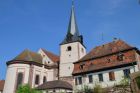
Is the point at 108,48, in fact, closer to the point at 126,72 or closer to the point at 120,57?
the point at 120,57

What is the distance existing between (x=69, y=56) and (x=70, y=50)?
6.33 ft

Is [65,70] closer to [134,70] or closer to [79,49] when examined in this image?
[79,49]

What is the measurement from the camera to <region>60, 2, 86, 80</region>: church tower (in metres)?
51.2

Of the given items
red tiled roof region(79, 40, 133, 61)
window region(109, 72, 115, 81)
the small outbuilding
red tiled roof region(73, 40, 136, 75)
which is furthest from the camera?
the small outbuilding

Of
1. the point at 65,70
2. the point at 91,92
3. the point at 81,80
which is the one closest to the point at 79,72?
the point at 81,80

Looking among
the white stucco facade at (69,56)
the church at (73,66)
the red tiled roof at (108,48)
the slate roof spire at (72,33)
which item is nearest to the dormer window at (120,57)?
the church at (73,66)

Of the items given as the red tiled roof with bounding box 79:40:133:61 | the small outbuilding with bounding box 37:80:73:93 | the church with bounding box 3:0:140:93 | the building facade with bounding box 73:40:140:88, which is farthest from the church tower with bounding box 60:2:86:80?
the building facade with bounding box 73:40:140:88

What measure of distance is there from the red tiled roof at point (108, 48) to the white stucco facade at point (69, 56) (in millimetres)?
12212

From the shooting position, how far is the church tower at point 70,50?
168 feet

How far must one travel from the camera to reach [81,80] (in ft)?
118

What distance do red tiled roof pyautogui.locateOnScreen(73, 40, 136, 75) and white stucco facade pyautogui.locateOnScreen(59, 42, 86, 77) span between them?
41.7ft

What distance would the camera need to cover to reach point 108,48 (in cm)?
3712

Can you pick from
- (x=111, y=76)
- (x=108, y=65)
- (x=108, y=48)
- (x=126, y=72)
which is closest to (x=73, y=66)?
(x=108, y=48)

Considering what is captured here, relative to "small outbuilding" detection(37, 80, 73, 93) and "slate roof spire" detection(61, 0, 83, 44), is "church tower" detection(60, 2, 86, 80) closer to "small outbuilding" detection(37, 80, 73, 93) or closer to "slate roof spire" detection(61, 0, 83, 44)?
"slate roof spire" detection(61, 0, 83, 44)
